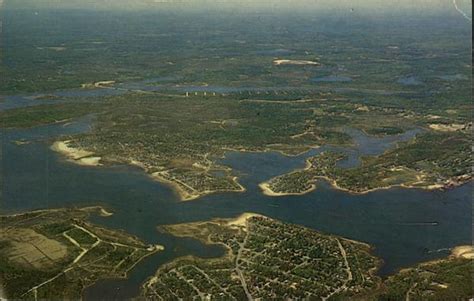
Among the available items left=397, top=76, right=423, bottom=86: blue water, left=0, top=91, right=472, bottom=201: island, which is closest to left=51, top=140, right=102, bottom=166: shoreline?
left=0, top=91, right=472, bottom=201: island

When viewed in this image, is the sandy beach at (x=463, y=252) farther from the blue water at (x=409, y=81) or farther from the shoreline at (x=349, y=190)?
the blue water at (x=409, y=81)

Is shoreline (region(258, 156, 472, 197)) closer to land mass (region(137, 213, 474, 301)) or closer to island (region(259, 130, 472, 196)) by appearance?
island (region(259, 130, 472, 196))

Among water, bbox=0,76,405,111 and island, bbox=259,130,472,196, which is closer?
island, bbox=259,130,472,196

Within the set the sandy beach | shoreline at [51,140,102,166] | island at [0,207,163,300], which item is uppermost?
shoreline at [51,140,102,166]

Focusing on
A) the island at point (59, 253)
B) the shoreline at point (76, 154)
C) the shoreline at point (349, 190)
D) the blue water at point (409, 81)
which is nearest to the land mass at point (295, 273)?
the island at point (59, 253)

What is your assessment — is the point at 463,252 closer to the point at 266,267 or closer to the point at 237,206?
the point at 266,267

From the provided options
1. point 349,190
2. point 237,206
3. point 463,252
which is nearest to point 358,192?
point 349,190

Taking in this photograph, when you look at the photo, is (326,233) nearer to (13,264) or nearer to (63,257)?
(63,257)
